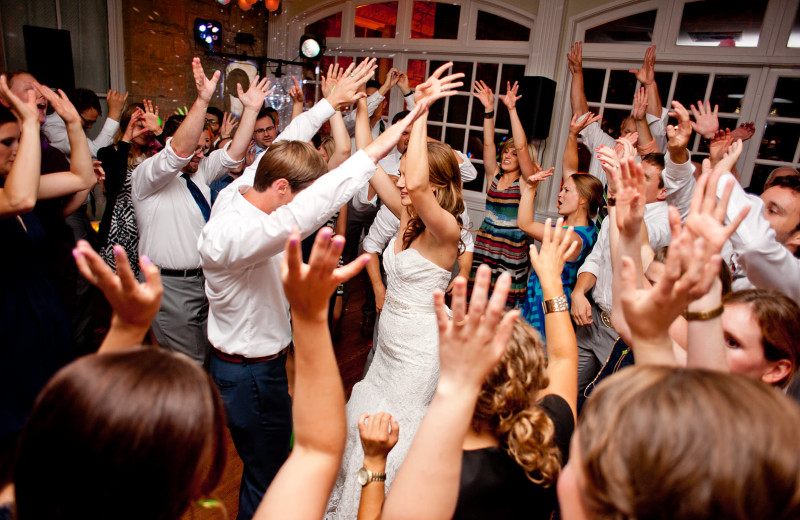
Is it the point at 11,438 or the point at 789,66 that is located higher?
the point at 789,66

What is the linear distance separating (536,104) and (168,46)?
4.21 m

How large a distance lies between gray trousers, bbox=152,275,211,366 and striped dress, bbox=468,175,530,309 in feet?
5.95

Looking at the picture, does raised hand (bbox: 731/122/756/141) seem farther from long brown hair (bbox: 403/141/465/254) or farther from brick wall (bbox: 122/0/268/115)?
brick wall (bbox: 122/0/268/115)

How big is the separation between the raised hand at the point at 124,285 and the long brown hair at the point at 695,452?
0.69 meters

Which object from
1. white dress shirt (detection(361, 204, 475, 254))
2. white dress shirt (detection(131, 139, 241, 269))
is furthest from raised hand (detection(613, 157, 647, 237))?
white dress shirt (detection(131, 139, 241, 269))

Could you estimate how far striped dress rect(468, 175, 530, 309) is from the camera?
134 inches

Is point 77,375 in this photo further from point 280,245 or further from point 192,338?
point 192,338

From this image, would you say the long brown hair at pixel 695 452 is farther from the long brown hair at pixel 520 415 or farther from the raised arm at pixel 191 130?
the raised arm at pixel 191 130

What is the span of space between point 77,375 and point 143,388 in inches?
3.0

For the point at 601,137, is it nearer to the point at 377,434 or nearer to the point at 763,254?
the point at 763,254

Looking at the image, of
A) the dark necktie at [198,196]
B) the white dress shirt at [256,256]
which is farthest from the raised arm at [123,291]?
the dark necktie at [198,196]

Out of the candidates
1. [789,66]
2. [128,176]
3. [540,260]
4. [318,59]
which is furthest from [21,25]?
[789,66]

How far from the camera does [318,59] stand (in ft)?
18.6

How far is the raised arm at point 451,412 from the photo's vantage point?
0.65m
